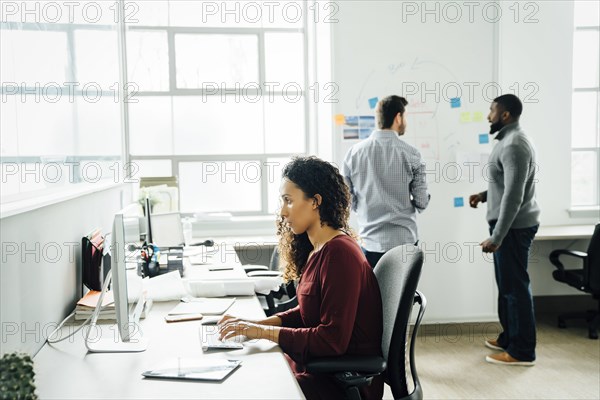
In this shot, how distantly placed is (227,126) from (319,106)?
729 mm

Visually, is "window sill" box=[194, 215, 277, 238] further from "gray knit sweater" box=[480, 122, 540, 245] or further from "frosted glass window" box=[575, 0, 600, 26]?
"frosted glass window" box=[575, 0, 600, 26]

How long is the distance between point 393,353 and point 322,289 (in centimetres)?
29

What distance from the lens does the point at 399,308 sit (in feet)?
6.26

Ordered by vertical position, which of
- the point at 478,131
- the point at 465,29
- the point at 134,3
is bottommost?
the point at 478,131

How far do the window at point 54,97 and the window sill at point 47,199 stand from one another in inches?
0.9

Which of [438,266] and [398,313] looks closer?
[398,313]

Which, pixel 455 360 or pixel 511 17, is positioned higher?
pixel 511 17

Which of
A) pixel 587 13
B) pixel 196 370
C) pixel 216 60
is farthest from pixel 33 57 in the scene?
pixel 587 13

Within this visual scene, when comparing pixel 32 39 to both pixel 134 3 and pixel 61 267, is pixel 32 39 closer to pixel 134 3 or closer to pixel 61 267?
pixel 61 267

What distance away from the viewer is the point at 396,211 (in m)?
3.62

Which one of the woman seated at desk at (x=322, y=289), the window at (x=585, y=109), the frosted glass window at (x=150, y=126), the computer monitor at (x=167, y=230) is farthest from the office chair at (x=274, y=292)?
the window at (x=585, y=109)

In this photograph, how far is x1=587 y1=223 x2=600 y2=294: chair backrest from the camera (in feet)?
13.7

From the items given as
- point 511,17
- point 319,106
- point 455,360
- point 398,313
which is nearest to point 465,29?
point 511,17

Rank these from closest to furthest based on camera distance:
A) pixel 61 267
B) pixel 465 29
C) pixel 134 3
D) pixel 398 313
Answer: pixel 398 313 < pixel 61 267 < pixel 465 29 < pixel 134 3
